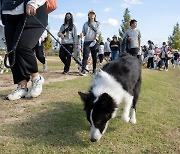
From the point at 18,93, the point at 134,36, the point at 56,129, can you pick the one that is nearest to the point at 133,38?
the point at 134,36

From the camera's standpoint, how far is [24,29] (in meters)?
4.62

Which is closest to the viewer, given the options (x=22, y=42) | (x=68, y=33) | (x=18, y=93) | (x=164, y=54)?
(x=22, y=42)

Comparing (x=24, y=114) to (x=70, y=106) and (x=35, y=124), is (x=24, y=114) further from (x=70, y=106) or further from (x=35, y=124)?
(x=70, y=106)

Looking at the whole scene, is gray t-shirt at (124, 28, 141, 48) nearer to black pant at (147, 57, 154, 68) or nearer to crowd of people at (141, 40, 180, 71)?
crowd of people at (141, 40, 180, 71)

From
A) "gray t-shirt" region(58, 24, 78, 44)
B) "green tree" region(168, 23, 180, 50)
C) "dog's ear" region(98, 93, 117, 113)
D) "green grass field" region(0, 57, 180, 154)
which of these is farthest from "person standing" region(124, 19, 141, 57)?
"green tree" region(168, 23, 180, 50)

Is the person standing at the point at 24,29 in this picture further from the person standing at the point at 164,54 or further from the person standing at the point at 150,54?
the person standing at the point at 164,54

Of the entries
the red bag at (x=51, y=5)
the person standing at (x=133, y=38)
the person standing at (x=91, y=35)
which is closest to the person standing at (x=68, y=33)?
the person standing at (x=91, y=35)

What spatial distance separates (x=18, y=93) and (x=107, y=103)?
2.11 metres

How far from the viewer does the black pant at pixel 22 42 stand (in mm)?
4625

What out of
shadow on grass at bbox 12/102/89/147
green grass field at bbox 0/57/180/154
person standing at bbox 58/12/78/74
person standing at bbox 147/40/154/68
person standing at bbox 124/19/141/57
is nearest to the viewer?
green grass field at bbox 0/57/180/154

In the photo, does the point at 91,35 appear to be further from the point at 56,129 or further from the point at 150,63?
the point at 150,63

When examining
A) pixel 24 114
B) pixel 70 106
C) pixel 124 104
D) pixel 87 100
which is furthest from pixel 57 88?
pixel 87 100

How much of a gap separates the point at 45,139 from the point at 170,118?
2547 mm

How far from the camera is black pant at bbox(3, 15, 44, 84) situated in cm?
462
